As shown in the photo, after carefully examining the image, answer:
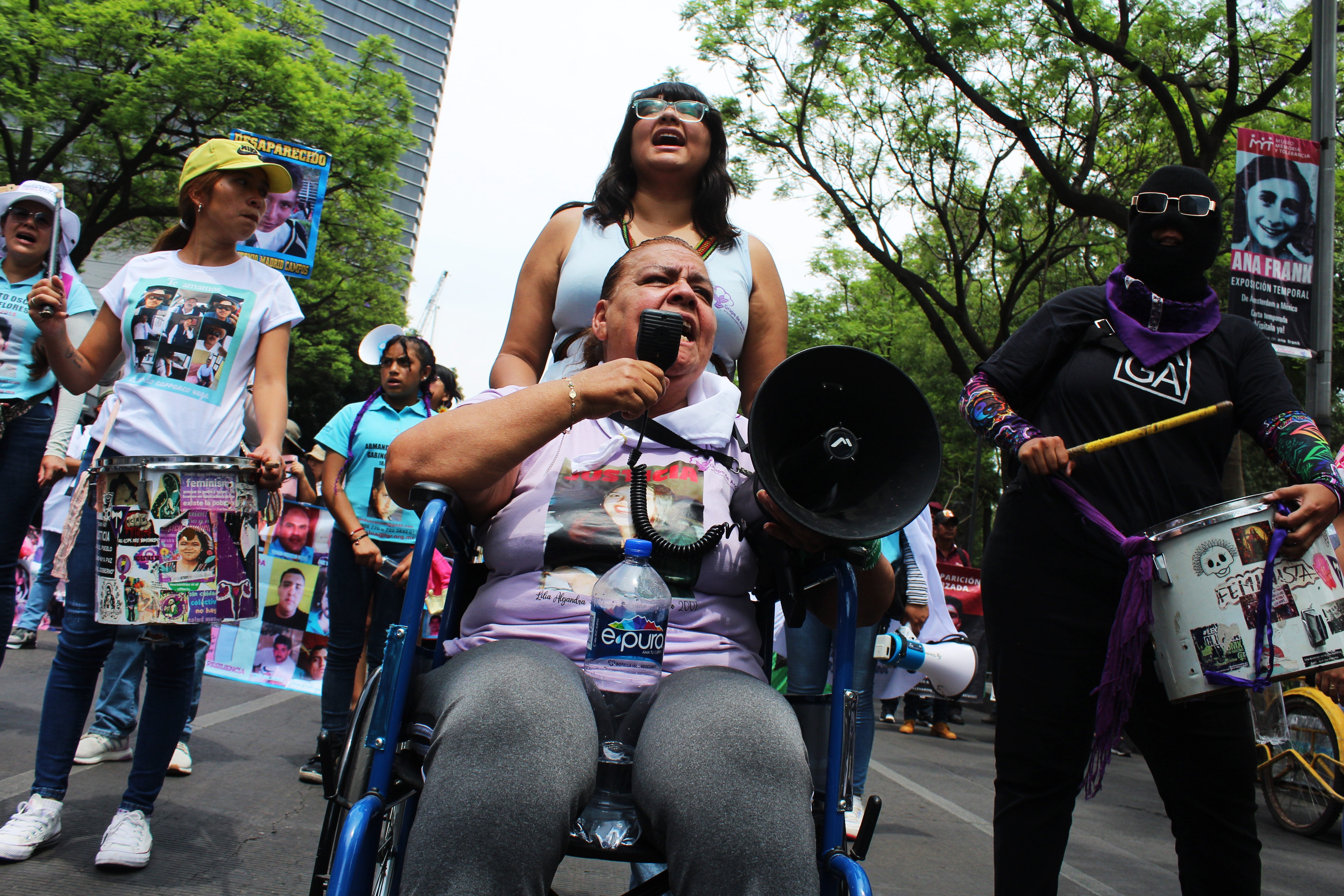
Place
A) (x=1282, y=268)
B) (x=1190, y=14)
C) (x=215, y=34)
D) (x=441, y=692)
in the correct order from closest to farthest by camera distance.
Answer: (x=441, y=692)
(x=1282, y=268)
(x=1190, y=14)
(x=215, y=34)

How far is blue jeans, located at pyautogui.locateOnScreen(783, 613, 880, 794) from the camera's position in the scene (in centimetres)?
463

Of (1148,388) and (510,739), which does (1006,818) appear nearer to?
(1148,388)

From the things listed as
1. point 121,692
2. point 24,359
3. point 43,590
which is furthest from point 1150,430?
point 43,590

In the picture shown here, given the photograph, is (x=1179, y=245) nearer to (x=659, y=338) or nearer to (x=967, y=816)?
(x=659, y=338)

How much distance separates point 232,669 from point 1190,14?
470 inches

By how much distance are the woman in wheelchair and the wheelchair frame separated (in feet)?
0.22

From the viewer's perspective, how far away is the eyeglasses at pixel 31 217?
3607 millimetres

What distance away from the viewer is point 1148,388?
265 cm

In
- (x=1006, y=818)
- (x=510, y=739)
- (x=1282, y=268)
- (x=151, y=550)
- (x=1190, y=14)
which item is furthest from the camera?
(x=1190, y=14)

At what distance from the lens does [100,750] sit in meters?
4.34

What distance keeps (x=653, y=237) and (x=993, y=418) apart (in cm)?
107

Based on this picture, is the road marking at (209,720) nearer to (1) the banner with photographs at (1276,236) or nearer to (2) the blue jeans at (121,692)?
(2) the blue jeans at (121,692)

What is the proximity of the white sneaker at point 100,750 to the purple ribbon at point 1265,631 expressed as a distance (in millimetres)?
4247

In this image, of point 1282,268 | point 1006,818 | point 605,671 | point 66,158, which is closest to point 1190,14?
point 1282,268
